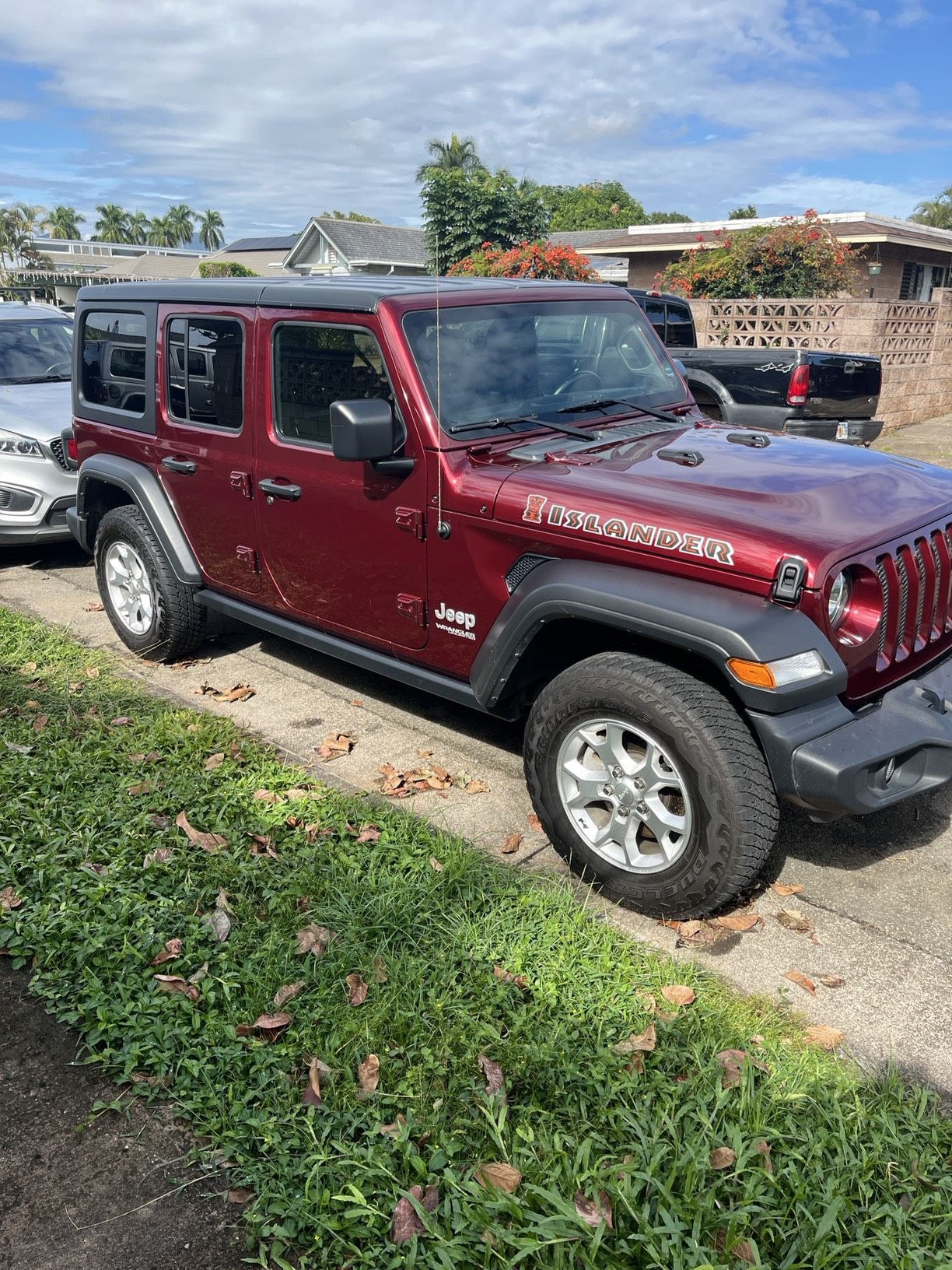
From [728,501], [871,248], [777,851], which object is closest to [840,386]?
[777,851]

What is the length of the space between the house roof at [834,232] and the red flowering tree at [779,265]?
14.0 ft

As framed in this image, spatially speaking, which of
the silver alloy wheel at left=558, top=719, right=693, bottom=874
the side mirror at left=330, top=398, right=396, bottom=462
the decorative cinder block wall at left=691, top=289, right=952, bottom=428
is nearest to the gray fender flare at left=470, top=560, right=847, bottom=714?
the silver alloy wheel at left=558, top=719, right=693, bottom=874

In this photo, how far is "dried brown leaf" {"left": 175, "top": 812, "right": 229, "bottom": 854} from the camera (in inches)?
146

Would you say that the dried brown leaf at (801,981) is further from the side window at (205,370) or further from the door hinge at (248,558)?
the side window at (205,370)

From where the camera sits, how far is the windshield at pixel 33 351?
28.5 feet

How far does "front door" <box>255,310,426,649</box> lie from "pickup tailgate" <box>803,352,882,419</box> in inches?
254

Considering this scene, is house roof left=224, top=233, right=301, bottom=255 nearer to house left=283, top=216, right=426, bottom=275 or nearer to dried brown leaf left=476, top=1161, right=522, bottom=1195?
house left=283, top=216, right=426, bottom=275

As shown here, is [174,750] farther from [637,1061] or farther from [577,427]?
[637,1061]

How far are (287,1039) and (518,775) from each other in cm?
178

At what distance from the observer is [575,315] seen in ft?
14.7

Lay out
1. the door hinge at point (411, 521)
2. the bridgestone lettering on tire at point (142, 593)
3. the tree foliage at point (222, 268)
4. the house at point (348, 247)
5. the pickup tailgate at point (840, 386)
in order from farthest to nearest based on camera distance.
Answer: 1. the tree foliage at point (222, 268)
2. the house at point (348, 247)
3. the pickup tailgate at point (840, 386)
4. the bridgestone lettering on tire at point (142, 593)
5. the door hinge at point (411, 521)

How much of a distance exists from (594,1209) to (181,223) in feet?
481

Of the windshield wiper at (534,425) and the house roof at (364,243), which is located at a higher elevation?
the house roof at (364,243)

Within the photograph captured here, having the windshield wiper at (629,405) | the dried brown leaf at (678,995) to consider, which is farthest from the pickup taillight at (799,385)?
the dried brown leaf at (678,995)
